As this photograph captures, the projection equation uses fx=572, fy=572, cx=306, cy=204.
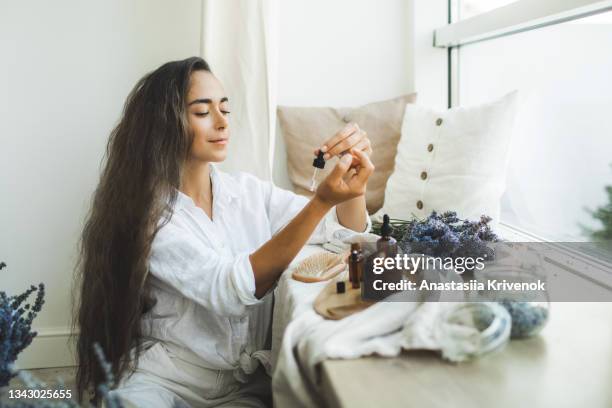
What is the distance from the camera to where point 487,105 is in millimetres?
1867

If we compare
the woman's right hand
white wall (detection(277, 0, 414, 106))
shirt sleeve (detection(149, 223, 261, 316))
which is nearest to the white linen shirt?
shirt sleeve (detection(149, 223, 261, 316))

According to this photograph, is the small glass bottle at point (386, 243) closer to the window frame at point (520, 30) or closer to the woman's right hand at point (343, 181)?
the woman's right hand at point (343, 181)

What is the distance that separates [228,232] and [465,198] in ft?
2.61

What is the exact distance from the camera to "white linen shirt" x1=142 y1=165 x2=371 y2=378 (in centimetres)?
125

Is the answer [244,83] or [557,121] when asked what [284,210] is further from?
[557,121]

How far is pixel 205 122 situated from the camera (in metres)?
1.48

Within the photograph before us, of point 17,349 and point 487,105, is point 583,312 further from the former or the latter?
point 17,349

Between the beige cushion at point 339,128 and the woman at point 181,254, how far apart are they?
68 cm

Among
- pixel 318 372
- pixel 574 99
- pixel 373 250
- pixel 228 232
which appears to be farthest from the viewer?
pixel 574 99

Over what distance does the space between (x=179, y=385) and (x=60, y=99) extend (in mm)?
1374

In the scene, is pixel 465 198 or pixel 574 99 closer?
pixel 574 99

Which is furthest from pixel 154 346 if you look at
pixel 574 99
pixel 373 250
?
pixel 574 99

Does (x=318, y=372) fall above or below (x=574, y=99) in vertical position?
below

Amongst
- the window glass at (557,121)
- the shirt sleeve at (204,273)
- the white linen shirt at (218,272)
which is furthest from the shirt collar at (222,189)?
the window glass at (557,121)
